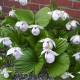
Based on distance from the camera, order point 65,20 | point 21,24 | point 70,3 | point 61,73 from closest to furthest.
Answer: point 61,73, point 21,24, point 65,20, point 70,3

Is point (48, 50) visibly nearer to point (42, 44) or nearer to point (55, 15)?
point (42, 44)

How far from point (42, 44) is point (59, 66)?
231 millimetres

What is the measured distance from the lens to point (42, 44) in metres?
2.60

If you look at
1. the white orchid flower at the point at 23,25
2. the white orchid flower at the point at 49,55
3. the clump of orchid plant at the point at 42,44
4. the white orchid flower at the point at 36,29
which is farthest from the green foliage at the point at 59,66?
the white orchid flower at the point at 23,25

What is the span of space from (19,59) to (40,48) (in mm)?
198

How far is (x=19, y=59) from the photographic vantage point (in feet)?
8.52

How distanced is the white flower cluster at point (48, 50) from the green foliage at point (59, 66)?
3.8 inches

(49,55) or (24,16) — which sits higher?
(24,16)

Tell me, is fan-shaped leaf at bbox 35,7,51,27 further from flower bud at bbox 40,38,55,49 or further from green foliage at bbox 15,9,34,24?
flower bud at bbox 40,38,55,49

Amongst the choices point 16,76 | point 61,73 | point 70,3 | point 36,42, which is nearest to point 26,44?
point 36,42

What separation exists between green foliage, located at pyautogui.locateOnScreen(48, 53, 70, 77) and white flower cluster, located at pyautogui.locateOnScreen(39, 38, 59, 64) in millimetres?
97

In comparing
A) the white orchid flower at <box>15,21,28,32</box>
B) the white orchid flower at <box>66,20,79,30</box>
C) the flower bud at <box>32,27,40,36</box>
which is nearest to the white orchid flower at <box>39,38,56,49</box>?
the flower bud at <box>32,27,40,36</box>

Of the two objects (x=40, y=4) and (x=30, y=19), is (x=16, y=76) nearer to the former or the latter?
(x=30, y=19)

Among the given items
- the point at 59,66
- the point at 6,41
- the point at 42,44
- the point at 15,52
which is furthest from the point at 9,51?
the point at 59,66
